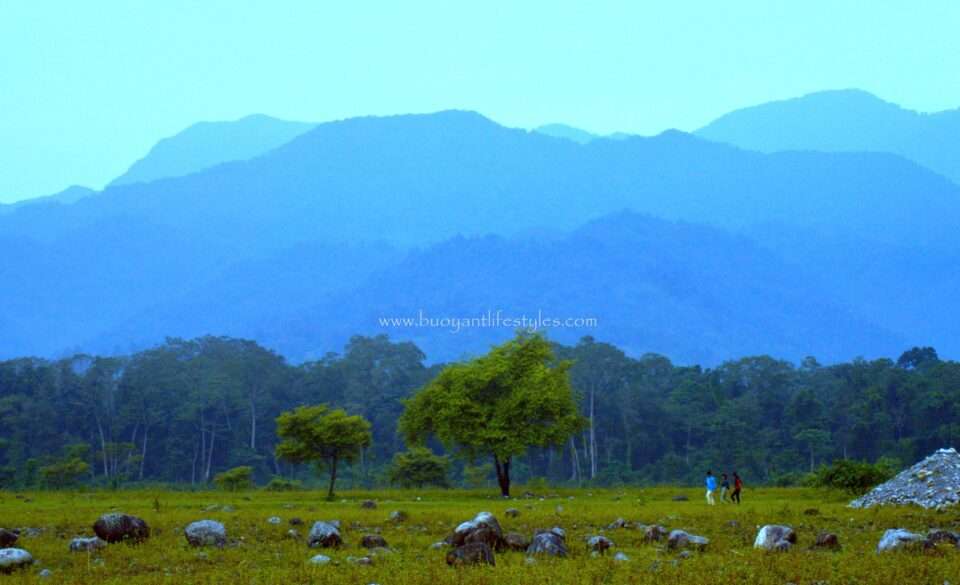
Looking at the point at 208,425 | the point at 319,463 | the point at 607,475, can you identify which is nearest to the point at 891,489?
the point at 319,463

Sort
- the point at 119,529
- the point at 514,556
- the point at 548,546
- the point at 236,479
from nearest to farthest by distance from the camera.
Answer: the point at 514,556 → the point at 548,546 → the point at 119,529 → the point at 236,479

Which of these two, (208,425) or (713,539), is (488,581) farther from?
(208,425)

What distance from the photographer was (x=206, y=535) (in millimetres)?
21453

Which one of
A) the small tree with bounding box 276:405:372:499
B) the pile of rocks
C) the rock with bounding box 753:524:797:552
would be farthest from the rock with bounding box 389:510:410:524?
the small tree with bounding box 276:405:372:499

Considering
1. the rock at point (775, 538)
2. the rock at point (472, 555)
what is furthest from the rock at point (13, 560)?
the rock at point (775, 538)

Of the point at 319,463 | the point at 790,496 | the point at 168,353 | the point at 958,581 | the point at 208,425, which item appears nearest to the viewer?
the point at 958,581

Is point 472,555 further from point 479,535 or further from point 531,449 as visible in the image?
point 531,449

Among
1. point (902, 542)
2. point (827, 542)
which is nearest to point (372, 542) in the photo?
point (827, 542)

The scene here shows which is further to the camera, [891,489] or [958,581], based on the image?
[891,489]

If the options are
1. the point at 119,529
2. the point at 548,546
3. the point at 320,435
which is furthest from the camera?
the point at 320,435

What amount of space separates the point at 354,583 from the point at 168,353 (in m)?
123

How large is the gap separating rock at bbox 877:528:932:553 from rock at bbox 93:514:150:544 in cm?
1645

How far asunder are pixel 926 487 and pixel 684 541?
59.6 ft

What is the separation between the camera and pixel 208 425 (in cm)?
11519
